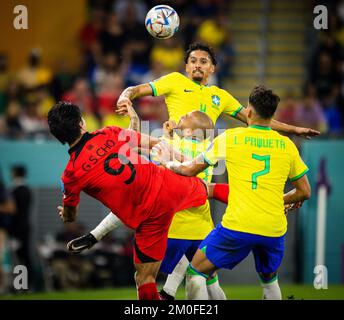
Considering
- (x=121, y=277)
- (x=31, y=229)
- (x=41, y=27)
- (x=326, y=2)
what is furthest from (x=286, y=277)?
(x=41, y=27)

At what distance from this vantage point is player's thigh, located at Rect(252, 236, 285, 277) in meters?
8.62

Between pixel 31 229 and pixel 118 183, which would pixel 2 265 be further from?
pixel 118 183

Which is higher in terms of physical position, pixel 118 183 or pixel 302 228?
pixel 118 183

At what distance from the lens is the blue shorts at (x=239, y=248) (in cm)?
856

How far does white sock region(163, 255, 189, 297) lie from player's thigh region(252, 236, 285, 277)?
4.41 ft

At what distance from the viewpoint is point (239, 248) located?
8.62 metres

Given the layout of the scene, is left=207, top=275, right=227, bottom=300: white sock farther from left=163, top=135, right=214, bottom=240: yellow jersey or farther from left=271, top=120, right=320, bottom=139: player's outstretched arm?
left=271, top=120, right=320, bottom=139: player's outstretched arm

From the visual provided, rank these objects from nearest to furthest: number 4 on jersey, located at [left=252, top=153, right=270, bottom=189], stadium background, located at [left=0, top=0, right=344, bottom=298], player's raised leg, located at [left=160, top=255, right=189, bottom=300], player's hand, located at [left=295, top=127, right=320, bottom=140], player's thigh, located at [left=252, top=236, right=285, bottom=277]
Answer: number 4 on jersey, located at [left=252, top=153, right=270, bottom=189] → player's thigh, located at [left=252, top=236, right=285, bottom=277] → player's hand, located at [left=295, top=127, right=320, bottom=140] → player's raised leg, located at [left=160, top=255, right=189, bottom=300] → stadium background, located at [left=0, top=0, right=344, bottom=298]

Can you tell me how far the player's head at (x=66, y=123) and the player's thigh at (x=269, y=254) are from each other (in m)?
2.03

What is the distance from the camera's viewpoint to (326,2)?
1808 cm

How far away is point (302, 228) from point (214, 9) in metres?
5.07

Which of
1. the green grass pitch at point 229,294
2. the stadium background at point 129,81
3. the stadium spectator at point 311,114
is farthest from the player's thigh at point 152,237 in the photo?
the stadium spectator at point 311,114

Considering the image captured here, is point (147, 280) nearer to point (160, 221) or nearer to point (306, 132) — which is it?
point (160, 221)

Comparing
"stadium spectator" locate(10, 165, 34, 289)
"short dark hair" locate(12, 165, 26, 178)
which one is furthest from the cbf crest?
"short dark hair" locate(12, 165, 26, 178)
